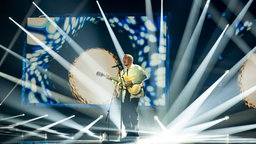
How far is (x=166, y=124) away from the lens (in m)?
6.16

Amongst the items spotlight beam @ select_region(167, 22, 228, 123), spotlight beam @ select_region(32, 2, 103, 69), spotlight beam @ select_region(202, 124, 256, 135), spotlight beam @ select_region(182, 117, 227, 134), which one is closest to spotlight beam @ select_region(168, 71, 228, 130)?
spotlight beam @ select_region(167, 22, 228, 123)

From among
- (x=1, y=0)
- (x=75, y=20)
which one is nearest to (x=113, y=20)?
(x=75, y=20)

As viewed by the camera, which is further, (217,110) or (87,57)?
(87,57)

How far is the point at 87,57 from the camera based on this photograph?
258 inches

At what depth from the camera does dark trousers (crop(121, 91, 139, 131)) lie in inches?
181

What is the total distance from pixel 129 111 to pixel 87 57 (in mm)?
2177

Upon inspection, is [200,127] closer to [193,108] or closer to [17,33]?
[193,108]

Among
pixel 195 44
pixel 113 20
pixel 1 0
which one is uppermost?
pixel 1 0

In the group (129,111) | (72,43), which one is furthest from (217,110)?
(72,43)

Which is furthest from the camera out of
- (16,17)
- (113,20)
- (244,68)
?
(16,17)

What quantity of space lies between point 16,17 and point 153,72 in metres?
2.69

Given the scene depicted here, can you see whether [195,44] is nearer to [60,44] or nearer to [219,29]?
[219,29]

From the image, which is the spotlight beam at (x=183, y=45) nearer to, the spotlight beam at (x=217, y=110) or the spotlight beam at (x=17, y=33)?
the spotlight beam at (x=217, y=110)

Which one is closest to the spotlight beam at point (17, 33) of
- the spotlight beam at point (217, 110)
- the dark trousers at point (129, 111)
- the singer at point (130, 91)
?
the singer at point (130, 91)
